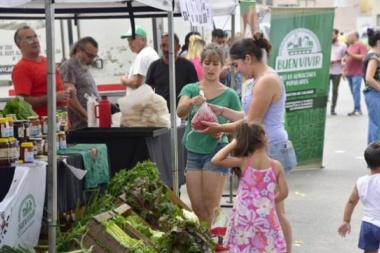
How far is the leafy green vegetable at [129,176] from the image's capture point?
305 inches

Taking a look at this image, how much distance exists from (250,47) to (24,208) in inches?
85.9

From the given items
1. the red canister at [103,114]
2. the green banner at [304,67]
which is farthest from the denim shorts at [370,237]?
the green banner at [304,67]

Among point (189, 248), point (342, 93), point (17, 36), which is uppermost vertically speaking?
point (17, 36)

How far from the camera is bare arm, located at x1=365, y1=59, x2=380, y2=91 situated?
1245cm

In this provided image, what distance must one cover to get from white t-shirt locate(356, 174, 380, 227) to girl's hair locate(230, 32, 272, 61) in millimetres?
1360

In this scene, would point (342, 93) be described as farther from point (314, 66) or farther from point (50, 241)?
point (50, 241)

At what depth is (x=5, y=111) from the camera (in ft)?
23.9

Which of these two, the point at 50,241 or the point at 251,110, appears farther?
the point at 251,110

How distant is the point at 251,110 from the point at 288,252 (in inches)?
44.5

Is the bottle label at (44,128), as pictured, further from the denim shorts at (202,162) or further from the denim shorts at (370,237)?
the denim shorts at (370,237)

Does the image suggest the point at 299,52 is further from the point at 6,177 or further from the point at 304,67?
the point at 6,177

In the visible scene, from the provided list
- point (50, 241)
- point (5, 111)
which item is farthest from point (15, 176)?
point (5, 111)

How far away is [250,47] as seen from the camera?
7.21 meters

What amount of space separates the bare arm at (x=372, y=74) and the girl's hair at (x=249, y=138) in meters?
6.31
